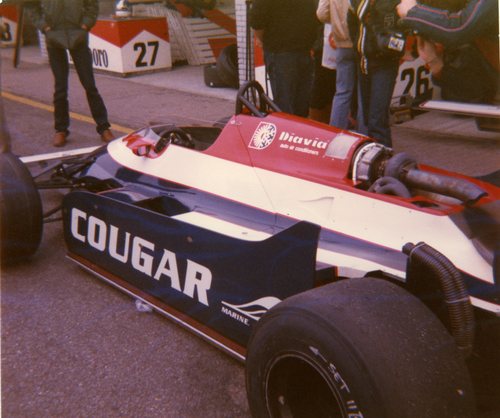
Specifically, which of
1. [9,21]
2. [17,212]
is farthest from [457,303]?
[9,21]

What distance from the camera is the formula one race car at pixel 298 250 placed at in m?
1.71

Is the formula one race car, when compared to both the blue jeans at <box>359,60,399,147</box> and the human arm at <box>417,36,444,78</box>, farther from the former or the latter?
the blue jeans at <box>359,60,399,147</box>

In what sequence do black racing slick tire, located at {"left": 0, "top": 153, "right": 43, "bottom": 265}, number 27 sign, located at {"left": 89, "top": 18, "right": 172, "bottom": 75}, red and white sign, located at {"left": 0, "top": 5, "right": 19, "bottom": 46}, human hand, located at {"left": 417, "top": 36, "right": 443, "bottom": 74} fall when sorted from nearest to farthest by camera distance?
human hand, located at {"left": 417, "top": 36, "right": 443, "bottom": 74}, black racing slick tire, located at {"left": 0, "top": 153, "right": 43, "bottom": 265}, number 27 sign, located at {"left": 89, "top": 18, "right": 172, "bottom": 75}, red and white sign, located at {"left": 0, "top": 5, "right": 19, "bottom": 46}

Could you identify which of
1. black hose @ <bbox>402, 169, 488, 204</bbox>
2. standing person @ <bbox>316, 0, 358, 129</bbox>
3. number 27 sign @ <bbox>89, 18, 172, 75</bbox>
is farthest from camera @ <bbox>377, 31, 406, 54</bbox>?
number 27 sign @ <bbox>89, 18, 172, 75</bbox>

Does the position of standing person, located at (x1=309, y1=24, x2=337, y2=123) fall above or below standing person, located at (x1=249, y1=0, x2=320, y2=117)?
below

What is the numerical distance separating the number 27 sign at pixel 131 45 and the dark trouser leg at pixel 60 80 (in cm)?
446

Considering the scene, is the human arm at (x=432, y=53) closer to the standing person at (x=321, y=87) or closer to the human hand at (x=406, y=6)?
the human hand at (x=406, y=6)

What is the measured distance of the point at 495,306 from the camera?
6.55ft

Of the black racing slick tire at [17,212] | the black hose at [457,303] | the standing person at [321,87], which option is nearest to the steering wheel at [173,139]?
the black racing slick tire at [17,212]

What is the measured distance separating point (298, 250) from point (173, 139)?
5.39ft

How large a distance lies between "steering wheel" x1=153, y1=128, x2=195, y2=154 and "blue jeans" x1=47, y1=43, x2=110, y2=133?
2908mm

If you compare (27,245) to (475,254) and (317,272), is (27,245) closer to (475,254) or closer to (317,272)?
(317,272)

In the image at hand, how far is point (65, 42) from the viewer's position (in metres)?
6.02

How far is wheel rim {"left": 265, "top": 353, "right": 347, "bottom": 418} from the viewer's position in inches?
75.8
